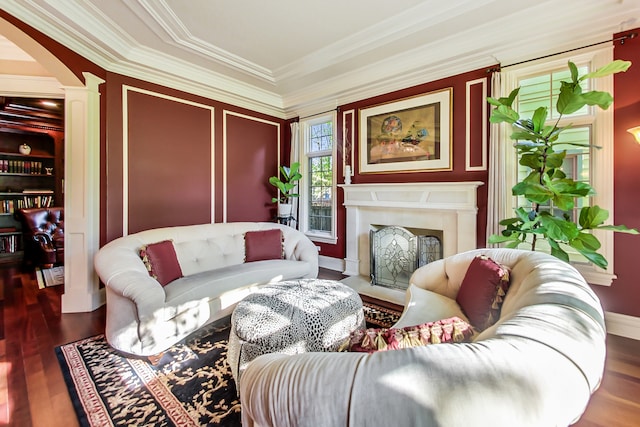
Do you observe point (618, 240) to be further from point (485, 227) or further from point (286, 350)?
point (286, 350)

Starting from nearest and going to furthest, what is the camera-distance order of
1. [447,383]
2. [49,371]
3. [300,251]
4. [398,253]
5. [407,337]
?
[447,383]
[407,337]
[49,371]
[300,251]
[398,253]

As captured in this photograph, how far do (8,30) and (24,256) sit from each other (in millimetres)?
4508

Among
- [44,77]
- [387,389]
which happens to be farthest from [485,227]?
[44,77]

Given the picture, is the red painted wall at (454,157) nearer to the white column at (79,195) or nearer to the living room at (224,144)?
the living room at (224,144)

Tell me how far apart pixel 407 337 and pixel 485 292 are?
0.97 meters

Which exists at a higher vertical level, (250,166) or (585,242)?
(250,166)

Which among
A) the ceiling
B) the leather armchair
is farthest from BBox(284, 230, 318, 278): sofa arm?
the leather armchair

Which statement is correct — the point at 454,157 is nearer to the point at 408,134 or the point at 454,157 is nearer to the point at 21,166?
the point at 408,134

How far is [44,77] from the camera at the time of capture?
358 cm

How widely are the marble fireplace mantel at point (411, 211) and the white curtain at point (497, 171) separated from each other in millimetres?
184

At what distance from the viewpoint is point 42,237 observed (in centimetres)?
472

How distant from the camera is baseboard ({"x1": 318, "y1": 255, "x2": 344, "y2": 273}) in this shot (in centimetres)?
468

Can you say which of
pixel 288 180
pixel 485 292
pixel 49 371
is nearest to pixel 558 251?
pixel 485 292

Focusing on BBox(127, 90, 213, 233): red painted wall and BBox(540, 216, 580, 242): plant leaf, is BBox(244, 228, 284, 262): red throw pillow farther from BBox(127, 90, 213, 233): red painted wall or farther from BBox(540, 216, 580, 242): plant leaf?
BBox(540, 216, 580, 242): plant leaf
